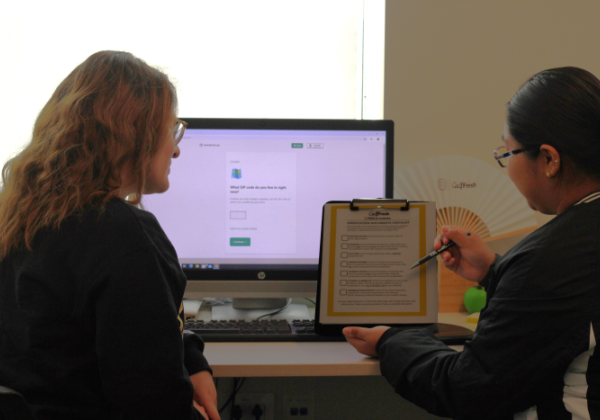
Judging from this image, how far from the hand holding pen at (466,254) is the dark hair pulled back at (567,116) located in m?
0.33

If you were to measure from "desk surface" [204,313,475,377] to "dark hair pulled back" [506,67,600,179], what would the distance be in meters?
0.44

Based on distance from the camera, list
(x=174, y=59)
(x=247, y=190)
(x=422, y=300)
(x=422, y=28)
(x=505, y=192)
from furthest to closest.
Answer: (x=174, y=59) → (x=422, y=28) → (x=505, y=192) → (x=247, y=190) → (x=422, y=300)

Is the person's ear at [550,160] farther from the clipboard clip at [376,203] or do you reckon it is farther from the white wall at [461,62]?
A: the white wall at [461,62]

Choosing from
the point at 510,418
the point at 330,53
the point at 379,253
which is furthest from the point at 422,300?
the point at 330,53

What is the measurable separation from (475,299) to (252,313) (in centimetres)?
60

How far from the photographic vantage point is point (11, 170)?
0.76 metres

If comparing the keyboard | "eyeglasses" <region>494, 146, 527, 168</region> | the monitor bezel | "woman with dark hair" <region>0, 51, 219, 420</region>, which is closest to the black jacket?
"eyeglasses" <region>494, 146, 527, 168</region>

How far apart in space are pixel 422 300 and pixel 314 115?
2.96 feet

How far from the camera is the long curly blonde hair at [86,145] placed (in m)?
0.69

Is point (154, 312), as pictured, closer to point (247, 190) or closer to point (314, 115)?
point (247, 190)

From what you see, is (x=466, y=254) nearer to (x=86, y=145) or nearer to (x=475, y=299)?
(x=475, y=299)

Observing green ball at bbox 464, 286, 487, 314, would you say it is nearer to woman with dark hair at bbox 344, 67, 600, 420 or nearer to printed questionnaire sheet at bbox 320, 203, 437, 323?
printed questionnaire sheet at bbox 320, 203, 437, 323

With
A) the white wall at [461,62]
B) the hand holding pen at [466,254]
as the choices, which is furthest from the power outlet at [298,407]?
the white wall at [461,62]

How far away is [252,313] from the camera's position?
1.31 meters
